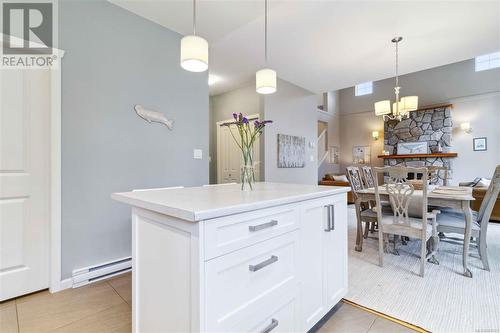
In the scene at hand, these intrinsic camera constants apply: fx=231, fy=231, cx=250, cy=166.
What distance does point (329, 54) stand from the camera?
341cm

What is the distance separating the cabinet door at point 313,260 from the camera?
1.28 m

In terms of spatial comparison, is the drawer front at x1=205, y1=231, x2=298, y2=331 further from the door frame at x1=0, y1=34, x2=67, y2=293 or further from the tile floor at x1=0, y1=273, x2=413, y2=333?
the door frame at x1=0, y1=34, x2=67, y2=293

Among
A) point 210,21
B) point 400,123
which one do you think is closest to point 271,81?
point 210,21

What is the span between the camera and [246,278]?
97 centimetres

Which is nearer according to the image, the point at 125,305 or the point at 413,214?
the point at 125,305

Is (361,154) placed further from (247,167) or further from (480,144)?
(247,167)

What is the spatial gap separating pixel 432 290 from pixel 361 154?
7411 mm

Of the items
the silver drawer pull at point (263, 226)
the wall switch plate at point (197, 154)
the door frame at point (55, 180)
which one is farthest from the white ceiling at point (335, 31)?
the silver drawer pull at point (263, 226)

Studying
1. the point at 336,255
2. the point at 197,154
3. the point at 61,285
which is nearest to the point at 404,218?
the point at 336,255

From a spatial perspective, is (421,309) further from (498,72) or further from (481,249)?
(498,72)

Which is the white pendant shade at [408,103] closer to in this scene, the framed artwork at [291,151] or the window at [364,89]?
the framed artwork at [291,151]

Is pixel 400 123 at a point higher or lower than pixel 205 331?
higher

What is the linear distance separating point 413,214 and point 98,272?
11.4 feet

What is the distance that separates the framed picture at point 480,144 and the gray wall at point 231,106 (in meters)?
6.59
